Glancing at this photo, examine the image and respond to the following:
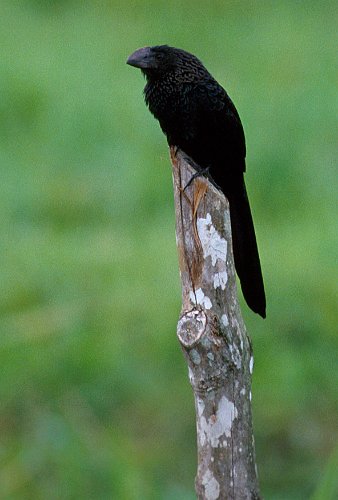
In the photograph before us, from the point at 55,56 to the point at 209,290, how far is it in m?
6.67

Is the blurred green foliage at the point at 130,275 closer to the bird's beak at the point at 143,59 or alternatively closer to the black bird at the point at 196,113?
the black bird at the point at 196,113

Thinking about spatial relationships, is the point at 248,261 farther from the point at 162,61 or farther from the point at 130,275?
the point at 130,275

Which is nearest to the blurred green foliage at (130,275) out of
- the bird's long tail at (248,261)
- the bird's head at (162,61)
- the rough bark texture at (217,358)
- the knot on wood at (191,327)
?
the bird's long tail at (248,261)

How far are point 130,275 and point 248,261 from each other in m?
2.73

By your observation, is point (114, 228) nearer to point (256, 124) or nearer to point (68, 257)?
point (68, 257)

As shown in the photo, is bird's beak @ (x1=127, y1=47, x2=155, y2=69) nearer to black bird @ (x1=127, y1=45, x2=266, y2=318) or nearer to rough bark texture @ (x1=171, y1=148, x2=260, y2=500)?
black bird @ (x1=127, y1=45, x2=266, y2=318)

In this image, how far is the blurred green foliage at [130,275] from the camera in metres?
5.16

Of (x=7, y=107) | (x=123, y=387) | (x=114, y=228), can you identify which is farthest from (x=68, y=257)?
(x=7, y=107)

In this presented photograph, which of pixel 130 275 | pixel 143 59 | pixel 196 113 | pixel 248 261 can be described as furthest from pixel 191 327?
pixel 130 275

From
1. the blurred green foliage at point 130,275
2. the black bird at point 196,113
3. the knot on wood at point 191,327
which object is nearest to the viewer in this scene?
the knot on wood at point 191,327

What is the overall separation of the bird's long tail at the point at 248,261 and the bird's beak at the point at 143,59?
541 millimetres

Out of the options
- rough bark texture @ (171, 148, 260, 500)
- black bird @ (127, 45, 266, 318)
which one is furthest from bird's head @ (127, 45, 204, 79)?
rough bark texture @ (171, 148, 260, 500)

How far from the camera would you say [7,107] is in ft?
28.1

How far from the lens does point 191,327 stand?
121 inches
